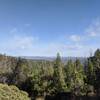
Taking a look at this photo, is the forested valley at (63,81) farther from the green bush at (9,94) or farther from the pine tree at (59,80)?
the green bush at (9,94)

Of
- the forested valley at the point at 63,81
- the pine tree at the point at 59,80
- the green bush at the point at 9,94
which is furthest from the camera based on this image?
the forested valley at the point at 63,81

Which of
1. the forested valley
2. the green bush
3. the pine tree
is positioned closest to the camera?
the green bush

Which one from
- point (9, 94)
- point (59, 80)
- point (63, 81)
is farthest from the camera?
point (59, 80)

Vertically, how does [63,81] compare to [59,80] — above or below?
below

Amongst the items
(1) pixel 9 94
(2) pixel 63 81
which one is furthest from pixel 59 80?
(1) pixel 9 94

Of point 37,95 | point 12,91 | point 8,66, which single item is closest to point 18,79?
point 37,95

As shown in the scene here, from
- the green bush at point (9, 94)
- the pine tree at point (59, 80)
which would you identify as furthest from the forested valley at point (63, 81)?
the green bush at point (9, 94)

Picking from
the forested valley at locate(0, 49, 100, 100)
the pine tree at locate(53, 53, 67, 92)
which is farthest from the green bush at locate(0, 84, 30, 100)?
the pine tree at locate(53, 53, 67, 92)

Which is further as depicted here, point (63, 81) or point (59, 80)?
point (59, 80)

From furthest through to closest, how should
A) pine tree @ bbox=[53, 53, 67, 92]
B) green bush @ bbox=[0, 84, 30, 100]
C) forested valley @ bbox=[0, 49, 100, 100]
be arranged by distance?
forested valley @ bbox=[0, 49, 100, 100] < pine tree @ bbox=[53, 53, 67, 92] < green bush @ bbox=[0, 84, 30, 100]

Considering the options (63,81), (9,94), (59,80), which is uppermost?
(9,94)

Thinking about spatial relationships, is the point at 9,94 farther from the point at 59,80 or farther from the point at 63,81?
the point at 59,80

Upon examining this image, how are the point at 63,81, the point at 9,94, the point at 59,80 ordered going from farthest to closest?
1. the point at 59,80
2. the point at 63,81
3. the point at 9,94

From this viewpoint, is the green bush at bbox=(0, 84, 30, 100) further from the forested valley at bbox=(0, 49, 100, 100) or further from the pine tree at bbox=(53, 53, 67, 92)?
the pine tree at bbox=(53, 53, 67, 92)
